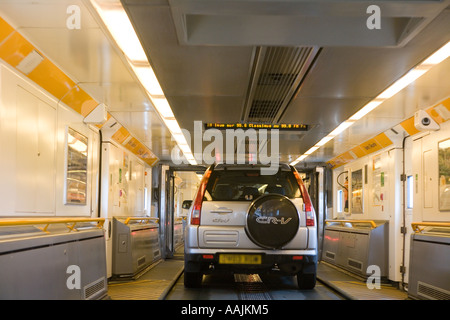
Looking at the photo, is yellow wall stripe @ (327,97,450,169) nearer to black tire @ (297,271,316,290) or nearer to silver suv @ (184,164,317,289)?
silver suv @ (184,164,317,289)

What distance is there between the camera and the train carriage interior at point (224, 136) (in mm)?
4066

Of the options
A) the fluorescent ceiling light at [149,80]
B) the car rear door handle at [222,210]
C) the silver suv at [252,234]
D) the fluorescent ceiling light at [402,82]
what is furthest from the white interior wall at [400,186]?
the fluorescent ceiling light at [149,80]

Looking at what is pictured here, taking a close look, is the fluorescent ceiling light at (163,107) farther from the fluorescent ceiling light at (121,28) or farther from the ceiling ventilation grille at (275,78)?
Result: the fluorescent ceiling light at (121,28)

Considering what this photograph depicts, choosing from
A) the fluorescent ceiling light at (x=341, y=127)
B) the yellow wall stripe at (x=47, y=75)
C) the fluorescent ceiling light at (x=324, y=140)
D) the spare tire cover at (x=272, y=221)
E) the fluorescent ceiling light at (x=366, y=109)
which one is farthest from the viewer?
the fluorescent ceiling light at (x=324, y=140)

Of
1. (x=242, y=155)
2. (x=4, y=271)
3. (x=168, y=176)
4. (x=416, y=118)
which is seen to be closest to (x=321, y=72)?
(x=416, y=118)

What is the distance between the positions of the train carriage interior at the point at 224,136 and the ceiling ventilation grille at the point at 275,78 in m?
0.03

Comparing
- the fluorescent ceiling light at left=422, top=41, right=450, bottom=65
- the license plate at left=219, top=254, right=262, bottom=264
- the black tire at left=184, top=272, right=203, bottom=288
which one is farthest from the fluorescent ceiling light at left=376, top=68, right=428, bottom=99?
the black tire at left=184, top=272, right=203, bottom=288

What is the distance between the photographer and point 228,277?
31.3 ft

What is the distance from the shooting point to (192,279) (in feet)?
25.2

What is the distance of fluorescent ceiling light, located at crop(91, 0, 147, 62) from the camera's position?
12.4 feet

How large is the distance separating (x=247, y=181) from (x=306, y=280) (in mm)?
1871

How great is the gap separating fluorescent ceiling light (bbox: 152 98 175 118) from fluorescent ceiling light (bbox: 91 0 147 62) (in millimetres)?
1938

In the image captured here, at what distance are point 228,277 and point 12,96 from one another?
239 inches

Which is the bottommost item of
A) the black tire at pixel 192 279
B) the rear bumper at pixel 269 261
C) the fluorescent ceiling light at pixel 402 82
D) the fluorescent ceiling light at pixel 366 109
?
the black tire at pixel 192 279
